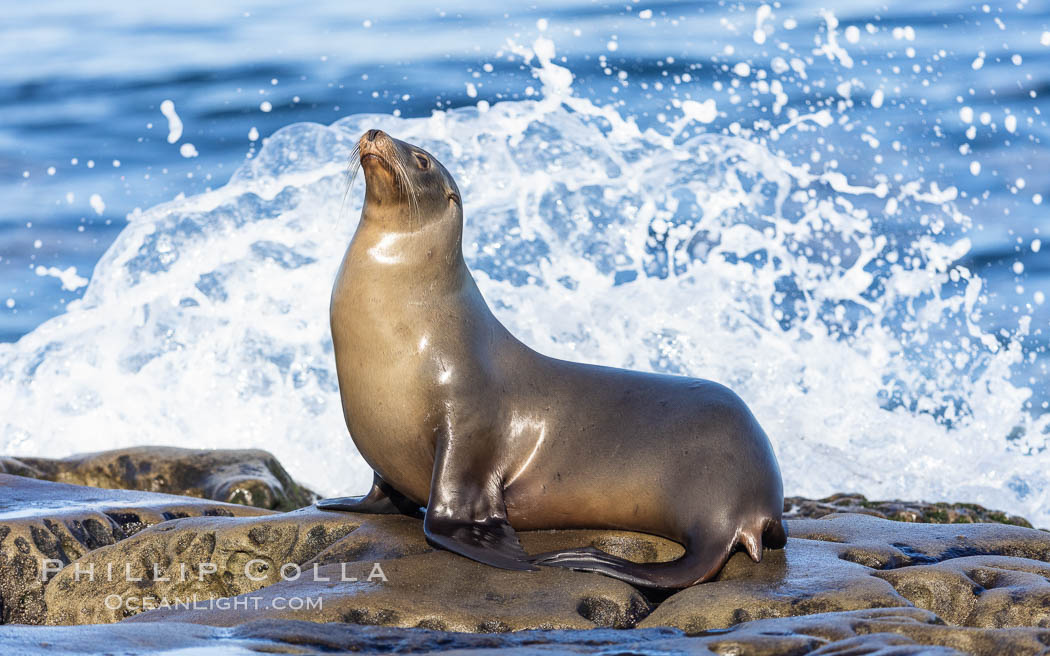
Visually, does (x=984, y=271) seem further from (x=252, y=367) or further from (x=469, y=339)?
(x=469, y=339)

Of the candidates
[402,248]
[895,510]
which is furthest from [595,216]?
[402,248]

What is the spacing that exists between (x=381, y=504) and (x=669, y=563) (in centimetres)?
132

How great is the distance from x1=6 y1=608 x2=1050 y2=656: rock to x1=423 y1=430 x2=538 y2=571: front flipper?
81 cm

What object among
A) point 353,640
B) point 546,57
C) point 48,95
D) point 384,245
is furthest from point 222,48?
point 353,640

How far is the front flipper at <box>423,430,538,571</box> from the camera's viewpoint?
4.37m

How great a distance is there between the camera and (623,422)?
192 inches

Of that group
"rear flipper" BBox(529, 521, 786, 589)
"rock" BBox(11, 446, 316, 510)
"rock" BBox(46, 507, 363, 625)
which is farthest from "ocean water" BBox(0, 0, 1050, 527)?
"rear flipper" BBox(529, 521, 786, 589)

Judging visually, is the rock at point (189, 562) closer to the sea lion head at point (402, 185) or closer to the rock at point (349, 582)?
the rock at point (349, 582)

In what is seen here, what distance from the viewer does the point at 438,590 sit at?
402cm

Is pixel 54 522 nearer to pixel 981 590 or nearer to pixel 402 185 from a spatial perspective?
pixel 402 185

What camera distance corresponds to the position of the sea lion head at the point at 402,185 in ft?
15.7

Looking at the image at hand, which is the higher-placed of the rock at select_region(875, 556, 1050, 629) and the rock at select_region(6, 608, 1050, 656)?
the rock at select_region(6, 608, 1050, 656)

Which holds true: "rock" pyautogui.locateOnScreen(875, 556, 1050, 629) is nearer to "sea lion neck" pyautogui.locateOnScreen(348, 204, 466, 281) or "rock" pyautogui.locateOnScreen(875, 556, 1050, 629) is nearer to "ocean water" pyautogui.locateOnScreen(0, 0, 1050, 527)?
"sea lion neck" pyautogui.locateOnScreen(348, 204, 466, 281)

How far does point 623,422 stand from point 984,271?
9042mm
